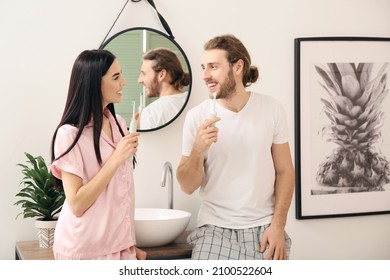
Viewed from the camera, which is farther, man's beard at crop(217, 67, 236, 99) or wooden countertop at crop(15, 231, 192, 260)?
man's beard at crop(217, 67, 236, 99)

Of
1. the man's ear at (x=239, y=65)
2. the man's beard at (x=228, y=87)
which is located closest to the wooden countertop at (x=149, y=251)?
the man's beard at (x=228, y=87)

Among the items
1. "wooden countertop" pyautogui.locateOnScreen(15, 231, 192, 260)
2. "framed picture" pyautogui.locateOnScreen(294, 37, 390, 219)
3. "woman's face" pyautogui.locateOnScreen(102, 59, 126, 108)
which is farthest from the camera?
"framed picture" pyautogui.locateOnScreen(294, 37, 390, 219)

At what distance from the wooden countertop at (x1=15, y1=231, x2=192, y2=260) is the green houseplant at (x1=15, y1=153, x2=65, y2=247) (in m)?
0.05

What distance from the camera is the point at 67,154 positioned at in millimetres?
1551

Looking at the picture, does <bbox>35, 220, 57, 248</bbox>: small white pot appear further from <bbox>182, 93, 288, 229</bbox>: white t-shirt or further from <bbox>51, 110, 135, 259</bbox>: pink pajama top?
<bbox>182, 93, 288, 229</bbox>: white t-shirt

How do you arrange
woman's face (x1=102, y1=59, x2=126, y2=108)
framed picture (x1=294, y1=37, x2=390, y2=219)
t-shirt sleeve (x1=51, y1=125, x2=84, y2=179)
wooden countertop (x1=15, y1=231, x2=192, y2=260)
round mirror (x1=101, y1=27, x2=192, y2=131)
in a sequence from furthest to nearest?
framed picture (x1=294, y1=37, x2=390, y2=219)
round mirror (x1=101, y1=27, x2=192, y2=131)
wooden countertop (x1=15, y1=231, x2=192, y2=260)
woman's face (x1=102, y1=59, x2=126, y2=108)
t-shirt sleeve (x1=51, y1=125, x2=84, y2=179)

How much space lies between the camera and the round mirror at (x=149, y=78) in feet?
7.00

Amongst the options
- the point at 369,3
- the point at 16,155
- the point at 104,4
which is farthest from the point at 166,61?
the point at 369,3

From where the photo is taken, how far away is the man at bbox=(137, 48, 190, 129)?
2168mm

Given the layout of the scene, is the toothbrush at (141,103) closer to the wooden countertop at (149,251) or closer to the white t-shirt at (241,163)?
the white t-shirt at (241,163)

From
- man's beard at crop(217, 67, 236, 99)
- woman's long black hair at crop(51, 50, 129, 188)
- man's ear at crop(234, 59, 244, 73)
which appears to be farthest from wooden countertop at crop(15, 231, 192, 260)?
man's ear at crop(234, 59, 244, 73)

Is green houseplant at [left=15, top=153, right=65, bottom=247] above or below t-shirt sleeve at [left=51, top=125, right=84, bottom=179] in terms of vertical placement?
below

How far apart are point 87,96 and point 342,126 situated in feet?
4.48

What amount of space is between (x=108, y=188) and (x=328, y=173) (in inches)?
49.3
